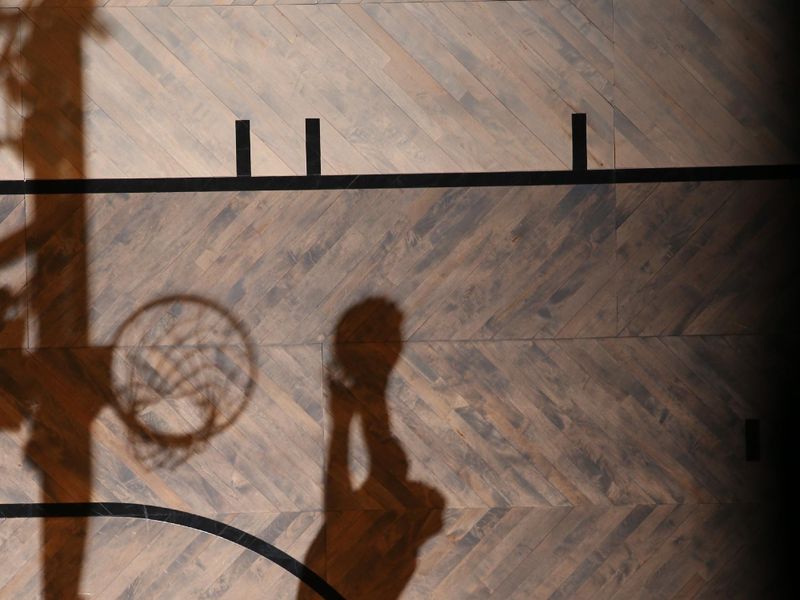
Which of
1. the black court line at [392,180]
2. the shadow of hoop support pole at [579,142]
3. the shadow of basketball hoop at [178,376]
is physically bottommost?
the shadow of basketball hoop at [178,376]

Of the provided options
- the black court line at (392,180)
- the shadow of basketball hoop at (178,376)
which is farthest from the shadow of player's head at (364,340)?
the black court line at (392,180)

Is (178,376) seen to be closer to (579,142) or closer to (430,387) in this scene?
(430,387)

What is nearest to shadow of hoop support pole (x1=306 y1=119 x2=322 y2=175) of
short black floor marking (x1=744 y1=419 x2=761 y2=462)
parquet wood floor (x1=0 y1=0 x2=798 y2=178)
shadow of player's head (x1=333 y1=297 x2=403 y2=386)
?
parquet wood floor (x1=0 y1=0 x2=798 y2=178)

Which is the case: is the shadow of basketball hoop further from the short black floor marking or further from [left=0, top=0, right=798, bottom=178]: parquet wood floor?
the short black floor marking

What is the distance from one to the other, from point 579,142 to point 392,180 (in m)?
0.90

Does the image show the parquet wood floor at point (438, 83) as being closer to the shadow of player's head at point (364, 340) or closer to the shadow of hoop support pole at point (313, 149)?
the shadow of hoop support pole at point (313, 149)

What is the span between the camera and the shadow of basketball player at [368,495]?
2.52 metres

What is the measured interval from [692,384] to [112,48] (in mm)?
3168

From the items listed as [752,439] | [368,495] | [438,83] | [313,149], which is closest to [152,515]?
[368,495]

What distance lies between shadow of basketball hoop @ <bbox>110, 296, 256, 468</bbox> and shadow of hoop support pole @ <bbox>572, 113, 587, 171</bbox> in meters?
1.77

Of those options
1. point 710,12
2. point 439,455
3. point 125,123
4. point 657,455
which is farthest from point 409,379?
point 710,12

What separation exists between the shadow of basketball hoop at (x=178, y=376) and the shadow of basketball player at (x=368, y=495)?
0.47 metres

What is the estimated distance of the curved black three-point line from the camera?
2520mm

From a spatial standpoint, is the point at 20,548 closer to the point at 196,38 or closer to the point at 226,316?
the point at 226,316
